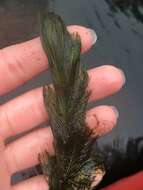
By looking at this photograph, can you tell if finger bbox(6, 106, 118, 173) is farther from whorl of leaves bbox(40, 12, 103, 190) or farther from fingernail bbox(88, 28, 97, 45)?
fingernail bbox(88, 28, 97, 45)

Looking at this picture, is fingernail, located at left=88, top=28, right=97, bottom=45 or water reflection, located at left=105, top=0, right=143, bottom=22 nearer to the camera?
fingernail, located at left=88, top=28, right=97, bottom=45

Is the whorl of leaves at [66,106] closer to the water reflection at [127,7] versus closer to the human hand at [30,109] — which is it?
the human hand at [30,109]

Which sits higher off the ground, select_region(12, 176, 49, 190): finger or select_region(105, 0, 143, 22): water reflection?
select_region(105, 0, 143, 22): water reflection

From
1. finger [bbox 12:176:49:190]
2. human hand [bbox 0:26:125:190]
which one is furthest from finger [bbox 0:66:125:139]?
finger [bbox 12:176:49:190]

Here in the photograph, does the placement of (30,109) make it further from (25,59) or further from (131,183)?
(131,183)

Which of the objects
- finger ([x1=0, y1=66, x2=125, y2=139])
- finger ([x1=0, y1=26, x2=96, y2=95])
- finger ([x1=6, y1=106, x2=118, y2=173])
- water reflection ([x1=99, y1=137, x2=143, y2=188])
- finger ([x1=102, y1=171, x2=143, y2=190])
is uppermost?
finger ([x1=0, y1=26, x2=96, y2=95])

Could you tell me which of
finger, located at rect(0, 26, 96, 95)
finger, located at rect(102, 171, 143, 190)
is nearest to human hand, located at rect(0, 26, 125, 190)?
finger, located at rect(0, 26, 96, 95)

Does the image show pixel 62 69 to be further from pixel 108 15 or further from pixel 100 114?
pixel 108 15
